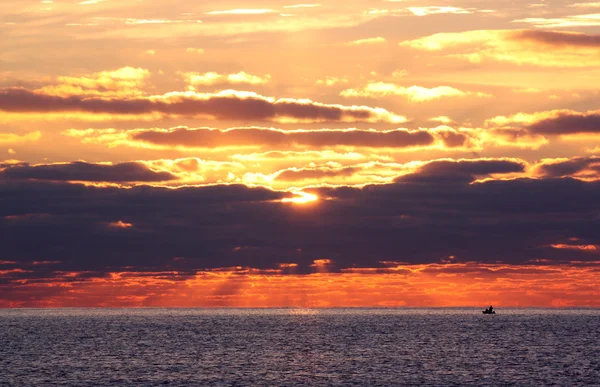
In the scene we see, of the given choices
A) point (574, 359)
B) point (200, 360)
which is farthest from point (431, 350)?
point (200, 360)

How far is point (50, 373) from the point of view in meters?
143

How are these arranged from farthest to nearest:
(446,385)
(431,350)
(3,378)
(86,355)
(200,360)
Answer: (431,350), (86,355), (200,360), (3,378), (446,385)

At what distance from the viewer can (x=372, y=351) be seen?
19238 cm

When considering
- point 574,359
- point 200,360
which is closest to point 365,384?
point 200,360

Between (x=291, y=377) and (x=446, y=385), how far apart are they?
23.3 meters

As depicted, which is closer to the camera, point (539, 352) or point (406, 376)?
point (406, 376)

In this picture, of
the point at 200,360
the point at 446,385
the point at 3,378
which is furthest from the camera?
Result: the point at 200,360

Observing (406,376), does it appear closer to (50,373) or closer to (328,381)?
(328,381)

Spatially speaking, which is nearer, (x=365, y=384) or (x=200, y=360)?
(x=365, y=384)

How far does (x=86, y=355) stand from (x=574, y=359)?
3568 inches

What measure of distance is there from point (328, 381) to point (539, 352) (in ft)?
243

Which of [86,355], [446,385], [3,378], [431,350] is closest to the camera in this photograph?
[446,385]

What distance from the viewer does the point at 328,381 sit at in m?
131

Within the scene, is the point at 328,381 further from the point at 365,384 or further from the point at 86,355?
the point at 86,355
